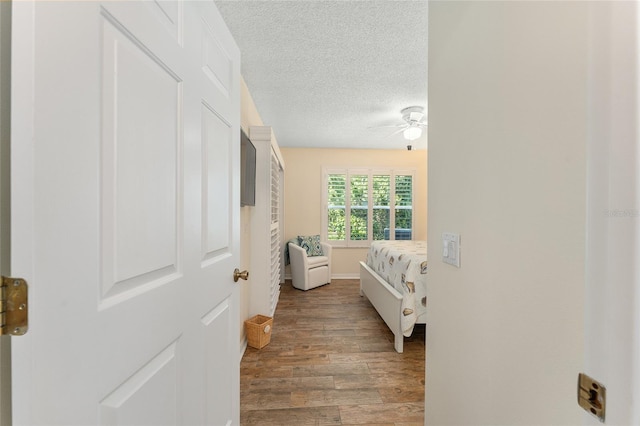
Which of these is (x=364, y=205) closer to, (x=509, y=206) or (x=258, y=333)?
(x=258, y=333)

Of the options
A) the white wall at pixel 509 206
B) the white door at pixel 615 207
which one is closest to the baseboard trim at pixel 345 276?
the white wall at pixel 509 206

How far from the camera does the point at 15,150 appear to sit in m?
0.40

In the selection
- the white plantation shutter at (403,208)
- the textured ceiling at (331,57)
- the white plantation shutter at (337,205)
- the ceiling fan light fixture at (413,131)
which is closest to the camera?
the textured ceiling at (331,57)

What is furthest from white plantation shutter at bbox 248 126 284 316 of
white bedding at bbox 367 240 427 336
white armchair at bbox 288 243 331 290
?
white armchair at bbox 288 243 331 290

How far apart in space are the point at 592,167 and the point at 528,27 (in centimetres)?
47

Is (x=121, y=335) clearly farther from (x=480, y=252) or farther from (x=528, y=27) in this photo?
(x=528, y=27)

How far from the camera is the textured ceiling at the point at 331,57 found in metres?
1.63

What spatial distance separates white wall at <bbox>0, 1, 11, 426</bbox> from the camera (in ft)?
1.36

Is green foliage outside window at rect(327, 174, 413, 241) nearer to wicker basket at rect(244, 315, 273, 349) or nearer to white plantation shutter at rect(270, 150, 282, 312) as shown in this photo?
white plantation shutter at rect(270, 150, 282, 312)

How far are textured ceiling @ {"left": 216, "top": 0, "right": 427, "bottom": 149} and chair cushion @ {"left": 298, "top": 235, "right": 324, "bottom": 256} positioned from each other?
205 cm

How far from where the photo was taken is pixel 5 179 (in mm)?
424

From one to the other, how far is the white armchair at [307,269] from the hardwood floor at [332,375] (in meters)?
1.10

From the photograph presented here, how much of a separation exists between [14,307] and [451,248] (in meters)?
1.13

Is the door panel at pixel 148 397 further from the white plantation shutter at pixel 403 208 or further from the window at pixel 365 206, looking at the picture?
the white plantation shutter at pixel 403 208
